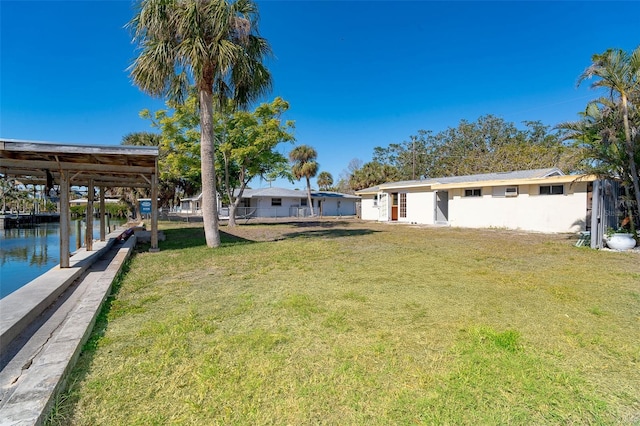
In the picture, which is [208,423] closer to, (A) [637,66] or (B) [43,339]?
(B) [43,339]

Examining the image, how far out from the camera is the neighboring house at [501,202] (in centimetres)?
1356

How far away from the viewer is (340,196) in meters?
35.7

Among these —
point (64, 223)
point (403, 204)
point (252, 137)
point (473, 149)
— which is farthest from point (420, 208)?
point (473, 149)

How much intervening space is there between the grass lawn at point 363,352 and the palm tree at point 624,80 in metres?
5.01

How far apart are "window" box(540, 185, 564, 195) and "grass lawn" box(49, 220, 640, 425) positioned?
32.5ft

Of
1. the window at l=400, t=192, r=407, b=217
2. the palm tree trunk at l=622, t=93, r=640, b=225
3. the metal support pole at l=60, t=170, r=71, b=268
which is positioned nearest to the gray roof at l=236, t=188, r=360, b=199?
the window at l=400, t=192, r=407, b=217

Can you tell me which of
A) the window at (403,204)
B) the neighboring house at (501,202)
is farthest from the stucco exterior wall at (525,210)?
the window at (403,204)

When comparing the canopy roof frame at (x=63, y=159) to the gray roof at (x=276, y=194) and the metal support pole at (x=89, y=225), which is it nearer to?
the metal support pole at (x=89, y=225)

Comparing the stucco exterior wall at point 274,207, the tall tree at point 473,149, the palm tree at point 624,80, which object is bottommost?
the stucco exterior wall at point 274,207

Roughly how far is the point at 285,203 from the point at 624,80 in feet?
90.2

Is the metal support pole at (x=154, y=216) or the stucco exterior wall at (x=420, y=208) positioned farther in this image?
the stucco exterior wall at (x=420, y=208)

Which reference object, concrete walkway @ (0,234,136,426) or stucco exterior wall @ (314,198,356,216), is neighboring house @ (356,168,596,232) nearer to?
concrete walkway @ (0,234,136,426)

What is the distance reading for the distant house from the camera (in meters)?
31.6

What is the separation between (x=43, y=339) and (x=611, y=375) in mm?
5071
